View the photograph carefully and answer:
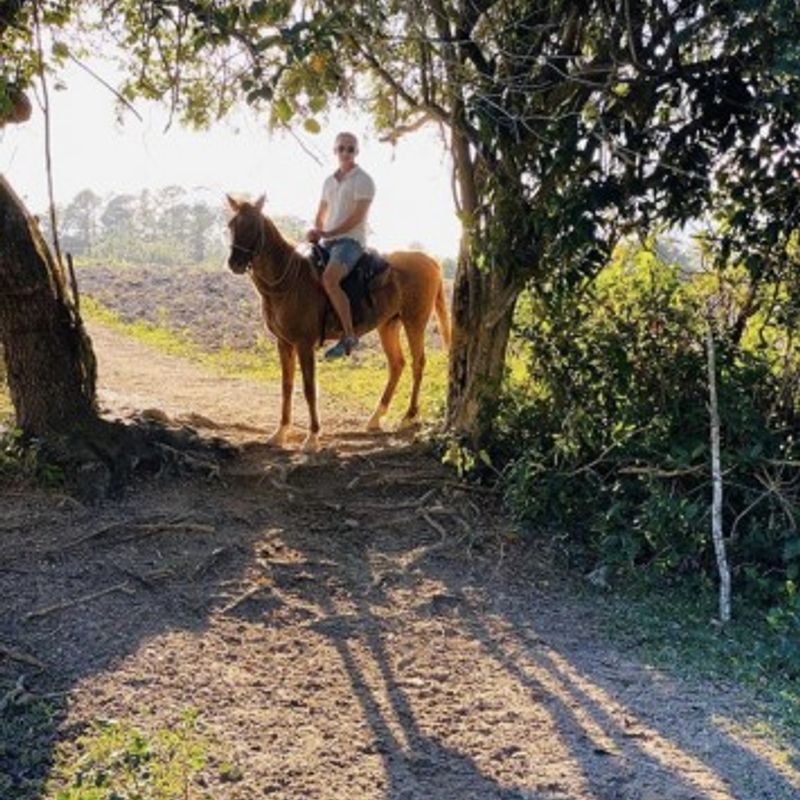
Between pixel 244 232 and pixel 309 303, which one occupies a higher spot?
pixel 244 232

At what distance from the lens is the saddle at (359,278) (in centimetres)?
655

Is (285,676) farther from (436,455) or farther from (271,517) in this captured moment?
(436,455)

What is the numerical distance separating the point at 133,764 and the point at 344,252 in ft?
14.1

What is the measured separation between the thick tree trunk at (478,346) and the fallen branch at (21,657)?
3065 mm

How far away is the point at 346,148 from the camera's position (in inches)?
250

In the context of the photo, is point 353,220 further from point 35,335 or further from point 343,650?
point 343,650

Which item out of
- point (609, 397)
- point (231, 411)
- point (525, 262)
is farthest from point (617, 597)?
point (231, 411)

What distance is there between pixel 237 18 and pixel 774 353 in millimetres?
3536

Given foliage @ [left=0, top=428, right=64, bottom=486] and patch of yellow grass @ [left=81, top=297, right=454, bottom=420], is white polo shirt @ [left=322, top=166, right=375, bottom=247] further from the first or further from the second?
foliage @ [left=0, top=428, right=64, bottom=486]

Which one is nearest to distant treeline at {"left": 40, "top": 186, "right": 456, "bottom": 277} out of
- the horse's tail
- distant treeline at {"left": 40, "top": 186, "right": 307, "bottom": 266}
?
distant treeline at {"left": 40, "top": 186, "right": 307, "bottom": 266}

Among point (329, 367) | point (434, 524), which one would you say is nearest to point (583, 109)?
point (434, 524)

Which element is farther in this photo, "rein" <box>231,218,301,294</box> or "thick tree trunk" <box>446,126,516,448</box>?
"rein" <box>231,218,301,294</box>

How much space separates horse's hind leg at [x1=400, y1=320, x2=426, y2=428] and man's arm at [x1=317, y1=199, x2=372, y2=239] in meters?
1.23

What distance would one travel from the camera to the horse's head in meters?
5.88
